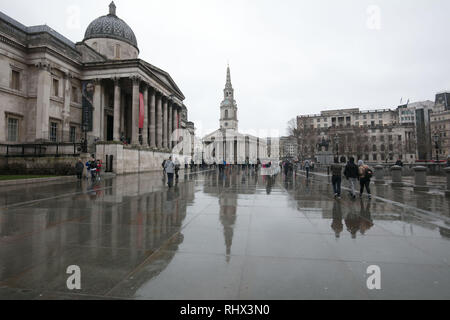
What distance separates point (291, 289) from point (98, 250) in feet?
10.2

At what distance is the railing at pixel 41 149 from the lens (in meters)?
22.2

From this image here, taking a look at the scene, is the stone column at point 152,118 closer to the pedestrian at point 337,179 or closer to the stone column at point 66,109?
the stone column at point 66,109

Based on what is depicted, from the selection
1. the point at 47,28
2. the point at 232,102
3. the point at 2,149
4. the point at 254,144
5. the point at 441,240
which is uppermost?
the point at 232,102

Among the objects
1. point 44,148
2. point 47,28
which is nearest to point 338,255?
point 44,148

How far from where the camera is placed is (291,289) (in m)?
2.78

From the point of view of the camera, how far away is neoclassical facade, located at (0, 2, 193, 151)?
2491 centimetres

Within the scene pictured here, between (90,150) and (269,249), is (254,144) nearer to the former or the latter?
(90,150)

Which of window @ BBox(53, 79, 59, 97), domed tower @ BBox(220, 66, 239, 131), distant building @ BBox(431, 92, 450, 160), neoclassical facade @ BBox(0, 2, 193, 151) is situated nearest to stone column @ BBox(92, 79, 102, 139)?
neoclassical facade @ BBox(0, 2, 193, 151)

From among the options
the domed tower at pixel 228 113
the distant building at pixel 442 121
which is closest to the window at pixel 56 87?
the domed tower at pixel 228 113

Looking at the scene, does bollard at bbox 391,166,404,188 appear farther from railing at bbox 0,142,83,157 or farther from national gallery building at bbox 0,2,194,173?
railing at bbox 0,142,83,157

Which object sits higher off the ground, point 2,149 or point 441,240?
point 2,149

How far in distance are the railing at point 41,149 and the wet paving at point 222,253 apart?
1792 cm

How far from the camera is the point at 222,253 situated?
3.90 m

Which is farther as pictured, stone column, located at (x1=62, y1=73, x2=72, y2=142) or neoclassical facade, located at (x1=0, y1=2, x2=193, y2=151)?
stone column, located at (x1=62, y1=73, x2=72, y2=142)
